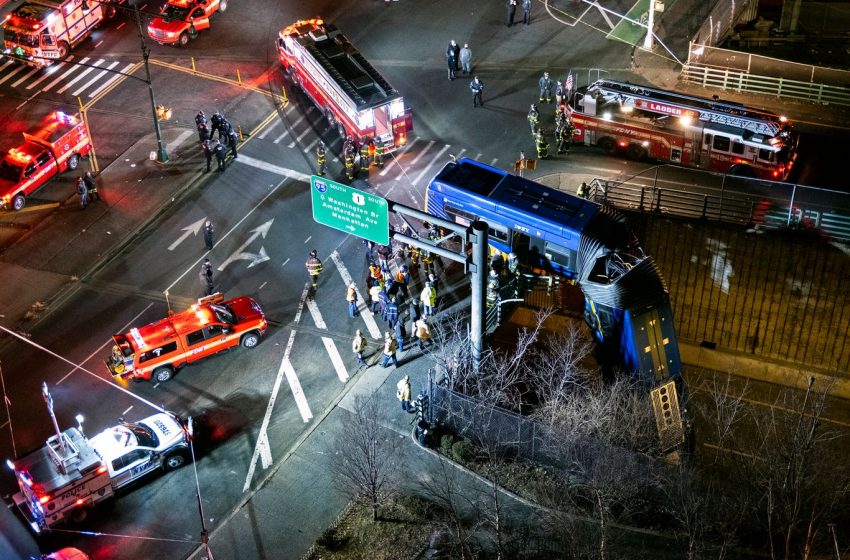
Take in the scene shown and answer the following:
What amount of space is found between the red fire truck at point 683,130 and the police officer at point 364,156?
315 inches

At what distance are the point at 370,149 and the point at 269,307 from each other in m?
8.40

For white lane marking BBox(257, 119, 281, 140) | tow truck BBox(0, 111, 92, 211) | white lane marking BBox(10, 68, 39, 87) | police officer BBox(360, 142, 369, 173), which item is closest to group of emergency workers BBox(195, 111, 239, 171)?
white lane marking BBox(257, 119, 281, 140)

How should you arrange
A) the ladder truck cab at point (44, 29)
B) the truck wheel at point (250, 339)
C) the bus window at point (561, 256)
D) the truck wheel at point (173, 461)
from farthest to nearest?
1. the ladder truck cab at point (44, 29)
2. the truck wheel at point (250, 339)
3. the bus window at point (561, 256)
4. the truck wheel at point (173, 461)

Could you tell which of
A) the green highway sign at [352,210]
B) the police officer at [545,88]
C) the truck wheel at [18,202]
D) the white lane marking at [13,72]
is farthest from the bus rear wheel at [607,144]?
the white lane marking at [13,72]

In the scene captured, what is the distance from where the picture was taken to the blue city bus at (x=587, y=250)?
34469 millimetres

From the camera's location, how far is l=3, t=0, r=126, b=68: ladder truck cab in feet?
168

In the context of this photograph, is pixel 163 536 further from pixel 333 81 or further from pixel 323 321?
pixel 333 81

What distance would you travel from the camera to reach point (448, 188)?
131 ft

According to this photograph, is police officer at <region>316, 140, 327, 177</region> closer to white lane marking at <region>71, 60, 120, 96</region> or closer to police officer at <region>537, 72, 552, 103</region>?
police officer at <region>537, 72, 552, 103</region>

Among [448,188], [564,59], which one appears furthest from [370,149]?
[564,59]

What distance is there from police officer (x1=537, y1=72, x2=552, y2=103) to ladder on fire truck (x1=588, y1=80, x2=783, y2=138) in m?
3.30

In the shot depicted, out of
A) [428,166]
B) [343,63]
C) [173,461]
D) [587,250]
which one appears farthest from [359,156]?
[173,461]

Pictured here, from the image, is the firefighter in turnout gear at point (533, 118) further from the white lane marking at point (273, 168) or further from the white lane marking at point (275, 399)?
the white lane marking at point (275, 399)

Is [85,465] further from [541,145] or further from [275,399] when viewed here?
[541,145]
